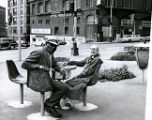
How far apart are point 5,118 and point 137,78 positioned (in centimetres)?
404

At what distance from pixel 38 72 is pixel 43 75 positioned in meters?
0.07

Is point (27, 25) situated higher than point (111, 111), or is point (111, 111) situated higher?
point (27, 25)

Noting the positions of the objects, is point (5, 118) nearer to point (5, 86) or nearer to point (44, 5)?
point (5, 86)

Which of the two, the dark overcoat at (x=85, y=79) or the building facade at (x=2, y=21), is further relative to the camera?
the building facade at (x=2, y=21)

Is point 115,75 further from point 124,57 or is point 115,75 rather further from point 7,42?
point 7,42

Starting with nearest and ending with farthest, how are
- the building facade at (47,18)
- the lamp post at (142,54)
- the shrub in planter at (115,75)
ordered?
the lamp post at (142,54), the building facade at (47,18), the shrub in planter at (115,75)

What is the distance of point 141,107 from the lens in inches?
159

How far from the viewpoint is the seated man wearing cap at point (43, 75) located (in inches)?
127

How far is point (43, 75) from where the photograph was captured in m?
3.22

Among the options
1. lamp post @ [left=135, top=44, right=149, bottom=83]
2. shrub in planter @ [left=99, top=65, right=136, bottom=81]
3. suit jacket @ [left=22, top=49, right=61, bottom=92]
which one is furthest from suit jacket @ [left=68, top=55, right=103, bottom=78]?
shrub in planter @ [left=99, top=65, right=136, bottom=81]

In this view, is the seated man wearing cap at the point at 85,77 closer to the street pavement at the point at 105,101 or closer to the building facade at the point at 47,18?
the street pavement at the point at 105,101

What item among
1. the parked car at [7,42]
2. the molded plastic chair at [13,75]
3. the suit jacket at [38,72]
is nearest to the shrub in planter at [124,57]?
the parked car at [7,42]

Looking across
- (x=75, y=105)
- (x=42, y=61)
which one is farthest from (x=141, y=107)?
(x=42, y=61)

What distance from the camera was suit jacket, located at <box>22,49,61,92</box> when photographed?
323 centimetres
